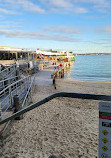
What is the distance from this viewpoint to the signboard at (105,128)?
1263mm

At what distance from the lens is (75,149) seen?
4.00m

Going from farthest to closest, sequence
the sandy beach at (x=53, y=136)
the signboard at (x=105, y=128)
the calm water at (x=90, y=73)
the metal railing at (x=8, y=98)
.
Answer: the calm water at (x=90, y=73), the metal railing at (x=8, y=98), the sandy beach at (x=53, y=136), the signboard at (x=105, y=128)

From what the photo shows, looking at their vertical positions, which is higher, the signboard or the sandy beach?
the signboard

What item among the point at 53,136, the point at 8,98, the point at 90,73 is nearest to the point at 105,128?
the point at 53,136

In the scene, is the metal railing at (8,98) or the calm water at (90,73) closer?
the metal railing at (8,98)

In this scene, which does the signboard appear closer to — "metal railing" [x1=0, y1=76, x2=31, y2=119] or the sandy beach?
the sandy beach

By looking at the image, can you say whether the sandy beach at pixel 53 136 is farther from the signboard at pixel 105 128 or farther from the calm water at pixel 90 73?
the calm water at pixel 90 73

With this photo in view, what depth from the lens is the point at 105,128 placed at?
4.28ft

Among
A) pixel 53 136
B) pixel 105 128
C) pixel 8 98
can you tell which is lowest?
pixel 53 136

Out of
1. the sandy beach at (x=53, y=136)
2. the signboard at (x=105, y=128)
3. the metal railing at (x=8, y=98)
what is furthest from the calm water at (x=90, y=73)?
the signboard at (x=105, y=128)

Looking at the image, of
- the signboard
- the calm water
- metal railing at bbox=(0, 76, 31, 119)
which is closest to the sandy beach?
metal railing at bbox=(0, 76, 31, 119)

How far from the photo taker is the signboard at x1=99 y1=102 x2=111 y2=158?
1263 millimetres

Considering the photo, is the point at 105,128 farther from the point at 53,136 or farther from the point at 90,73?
the point at 90,73

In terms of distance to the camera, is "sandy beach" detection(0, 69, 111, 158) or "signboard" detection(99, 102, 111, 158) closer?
"signboard" detection(99, 102, 111, 158)
